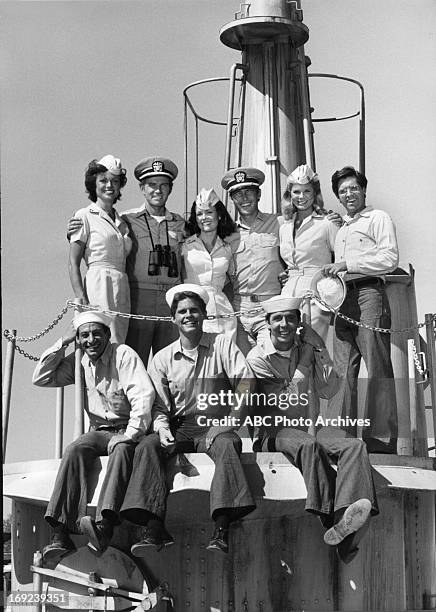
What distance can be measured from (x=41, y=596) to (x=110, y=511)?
1250mm

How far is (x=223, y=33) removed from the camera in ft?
41.1

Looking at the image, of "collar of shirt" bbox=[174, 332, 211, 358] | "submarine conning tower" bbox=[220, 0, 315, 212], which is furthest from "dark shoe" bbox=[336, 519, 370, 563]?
"submarine conning tower" bbox=[220, 0, 315, 212]

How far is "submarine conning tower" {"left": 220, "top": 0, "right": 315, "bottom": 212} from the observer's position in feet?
40.7

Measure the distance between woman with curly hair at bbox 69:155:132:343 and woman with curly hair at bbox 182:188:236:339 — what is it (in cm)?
45

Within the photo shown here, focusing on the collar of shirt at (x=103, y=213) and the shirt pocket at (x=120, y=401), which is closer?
the shirt pocket at (x=120, y=401)

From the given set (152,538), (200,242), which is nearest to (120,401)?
(152,538)

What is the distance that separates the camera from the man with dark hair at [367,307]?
1045 centimetres

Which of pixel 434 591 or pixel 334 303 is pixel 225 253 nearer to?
pixel 334 303

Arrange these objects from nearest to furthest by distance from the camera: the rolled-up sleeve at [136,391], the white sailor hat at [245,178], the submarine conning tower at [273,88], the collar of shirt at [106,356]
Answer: the rolled-up sleeve at [136,391], the collar of shirt at [106,356], the white sailor hat at [245,178], the submarine conning tower at [273,88]

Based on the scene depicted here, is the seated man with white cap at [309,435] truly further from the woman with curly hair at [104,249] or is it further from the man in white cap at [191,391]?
the woman with curly hair at [104,249]

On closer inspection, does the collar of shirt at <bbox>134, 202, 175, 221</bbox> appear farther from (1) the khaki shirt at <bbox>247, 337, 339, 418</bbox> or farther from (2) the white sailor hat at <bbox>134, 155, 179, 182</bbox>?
(1) the khaki shirt at <bbox>247, 337, 339, 418</bbox>

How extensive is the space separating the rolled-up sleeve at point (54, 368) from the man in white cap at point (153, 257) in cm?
49

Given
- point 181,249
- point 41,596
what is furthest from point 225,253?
point 41,596

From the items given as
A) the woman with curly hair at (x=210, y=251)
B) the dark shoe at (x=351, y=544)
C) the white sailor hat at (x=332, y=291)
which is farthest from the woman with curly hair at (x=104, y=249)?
the dark shoe at (x=351, y=544)
